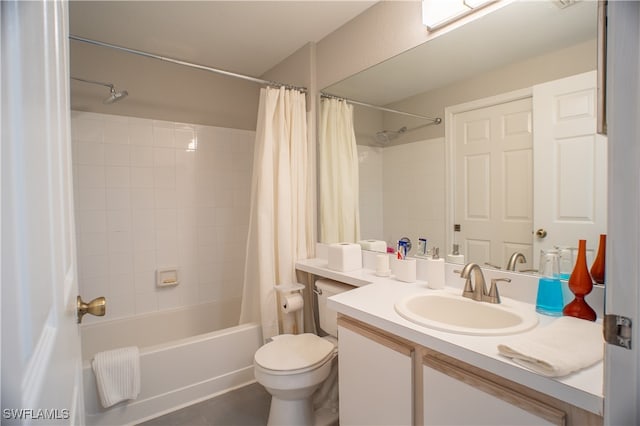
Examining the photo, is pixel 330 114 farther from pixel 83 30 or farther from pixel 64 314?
pixel 64 314

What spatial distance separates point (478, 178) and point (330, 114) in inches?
45.8

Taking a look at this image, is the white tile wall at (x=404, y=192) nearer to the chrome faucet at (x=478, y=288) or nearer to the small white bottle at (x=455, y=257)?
the small white bottle at (x=455, y=257)

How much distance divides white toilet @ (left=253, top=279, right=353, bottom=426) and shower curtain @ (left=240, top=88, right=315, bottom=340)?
1.61ft

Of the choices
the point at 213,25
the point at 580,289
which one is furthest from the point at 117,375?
the point at 213,25

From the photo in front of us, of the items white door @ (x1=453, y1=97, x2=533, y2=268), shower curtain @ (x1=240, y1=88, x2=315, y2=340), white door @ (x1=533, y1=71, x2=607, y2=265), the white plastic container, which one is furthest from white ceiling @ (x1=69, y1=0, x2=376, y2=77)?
the white plastic container

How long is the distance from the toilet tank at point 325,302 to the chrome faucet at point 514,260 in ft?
2.63

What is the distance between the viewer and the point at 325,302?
1.84 m

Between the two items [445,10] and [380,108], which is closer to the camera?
[445,10]

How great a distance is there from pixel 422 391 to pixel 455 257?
0.70 m

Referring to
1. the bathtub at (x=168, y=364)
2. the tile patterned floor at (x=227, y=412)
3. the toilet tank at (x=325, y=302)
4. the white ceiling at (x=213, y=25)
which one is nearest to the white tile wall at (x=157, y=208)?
the bathtub at (x=168, y=364)

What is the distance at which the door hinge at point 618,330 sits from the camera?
0.42m

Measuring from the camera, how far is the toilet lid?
145cm

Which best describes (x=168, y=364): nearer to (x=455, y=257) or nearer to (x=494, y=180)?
(x=455, y=257)

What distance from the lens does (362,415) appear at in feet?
3.88
